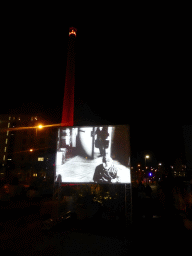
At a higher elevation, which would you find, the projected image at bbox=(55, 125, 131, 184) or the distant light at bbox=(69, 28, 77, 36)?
the distant light at bbox=(69, 28, 77, 36)

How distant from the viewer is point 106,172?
849cm

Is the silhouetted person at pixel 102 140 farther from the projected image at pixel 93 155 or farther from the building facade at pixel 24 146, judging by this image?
the building facade at pixel 24 146

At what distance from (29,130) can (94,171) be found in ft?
152

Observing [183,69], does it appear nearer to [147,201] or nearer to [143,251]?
[147,201]

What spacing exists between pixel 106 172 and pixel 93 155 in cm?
107

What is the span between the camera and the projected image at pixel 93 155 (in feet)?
27.7

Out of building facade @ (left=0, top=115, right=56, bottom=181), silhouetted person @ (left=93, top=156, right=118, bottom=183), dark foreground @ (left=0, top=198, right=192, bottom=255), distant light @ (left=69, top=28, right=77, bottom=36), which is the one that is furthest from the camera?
building facade @ (left=0, top=115, right=56, bottom=181)

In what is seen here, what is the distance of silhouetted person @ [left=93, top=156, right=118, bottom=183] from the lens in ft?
27.6

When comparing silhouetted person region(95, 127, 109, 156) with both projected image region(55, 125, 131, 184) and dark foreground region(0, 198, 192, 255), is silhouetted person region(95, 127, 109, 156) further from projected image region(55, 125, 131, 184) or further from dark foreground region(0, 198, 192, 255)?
dark foreground region(0, 198, 192, 255)

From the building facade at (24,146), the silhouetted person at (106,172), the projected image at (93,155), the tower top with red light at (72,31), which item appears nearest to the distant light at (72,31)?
the tower top with red light at (72,31)

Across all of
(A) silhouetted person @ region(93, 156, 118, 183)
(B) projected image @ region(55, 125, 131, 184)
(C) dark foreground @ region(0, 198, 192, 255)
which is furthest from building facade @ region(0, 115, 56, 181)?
(C) dark foreground @ region(0, 198, 192, 255)

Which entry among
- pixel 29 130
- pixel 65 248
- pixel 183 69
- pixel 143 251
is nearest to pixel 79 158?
pixel 65 248

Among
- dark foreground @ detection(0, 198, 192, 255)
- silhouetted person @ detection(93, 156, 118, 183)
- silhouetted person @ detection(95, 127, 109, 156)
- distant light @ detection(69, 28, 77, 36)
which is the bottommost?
dark foreground @ detection(0, 198, 192, 255)

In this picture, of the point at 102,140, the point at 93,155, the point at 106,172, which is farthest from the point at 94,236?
the point at 102,140
